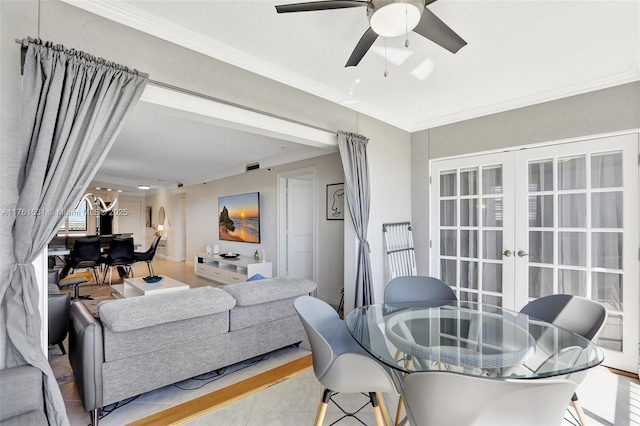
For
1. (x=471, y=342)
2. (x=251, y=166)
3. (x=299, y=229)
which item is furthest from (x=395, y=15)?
(x=251, y=166)

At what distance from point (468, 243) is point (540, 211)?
2.73ft

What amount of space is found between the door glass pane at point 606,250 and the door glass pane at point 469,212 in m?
1.09

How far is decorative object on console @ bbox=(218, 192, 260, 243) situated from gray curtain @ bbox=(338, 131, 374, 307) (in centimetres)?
308

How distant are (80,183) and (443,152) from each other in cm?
373

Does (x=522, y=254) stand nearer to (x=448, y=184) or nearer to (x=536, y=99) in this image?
(x=448, y=184)

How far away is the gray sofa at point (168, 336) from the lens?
1.91 m

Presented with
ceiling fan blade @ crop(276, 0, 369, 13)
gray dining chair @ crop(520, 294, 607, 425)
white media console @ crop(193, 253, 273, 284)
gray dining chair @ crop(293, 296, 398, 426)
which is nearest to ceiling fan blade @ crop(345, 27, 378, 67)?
Answer: ceiling fan blade @ crop(276, 0, 369, 13)

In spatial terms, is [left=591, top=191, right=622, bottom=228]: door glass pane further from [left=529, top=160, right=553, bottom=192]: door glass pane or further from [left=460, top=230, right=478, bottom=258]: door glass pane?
[left=460, top=230, right=478, bottom=258]: door glass pane

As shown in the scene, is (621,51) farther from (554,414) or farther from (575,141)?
(554,414)

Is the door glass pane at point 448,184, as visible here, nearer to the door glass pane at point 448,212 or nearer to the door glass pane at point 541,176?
the door glass pane at point 448,212

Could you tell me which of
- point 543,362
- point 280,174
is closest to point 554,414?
point 543,362

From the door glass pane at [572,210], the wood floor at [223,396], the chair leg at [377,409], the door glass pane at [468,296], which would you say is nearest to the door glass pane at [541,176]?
the door glass pane at [572,210]

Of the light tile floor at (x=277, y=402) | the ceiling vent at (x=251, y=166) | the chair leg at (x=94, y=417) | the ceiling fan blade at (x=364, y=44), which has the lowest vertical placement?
the light tile floor at (x=277, y=402)

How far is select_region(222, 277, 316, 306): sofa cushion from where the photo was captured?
2.53 metres
